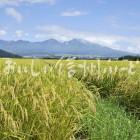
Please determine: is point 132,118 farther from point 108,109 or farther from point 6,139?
point 6,139

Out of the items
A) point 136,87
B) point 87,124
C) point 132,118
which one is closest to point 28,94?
point 87,124

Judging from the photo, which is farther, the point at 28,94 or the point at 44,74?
the point at 44,74

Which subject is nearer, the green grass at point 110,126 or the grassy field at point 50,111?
the grassy field at point 50,111

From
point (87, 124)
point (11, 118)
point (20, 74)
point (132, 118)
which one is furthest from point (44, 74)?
point (132, 118)

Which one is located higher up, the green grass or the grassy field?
the grassy field

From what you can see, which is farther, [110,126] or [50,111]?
[110,126]

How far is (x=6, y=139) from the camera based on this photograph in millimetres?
7727

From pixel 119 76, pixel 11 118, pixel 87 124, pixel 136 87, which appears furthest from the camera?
pixel 119 76

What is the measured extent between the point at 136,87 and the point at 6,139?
5.43 meters

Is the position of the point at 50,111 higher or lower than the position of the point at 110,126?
higher

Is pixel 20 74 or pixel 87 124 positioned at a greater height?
pixel 20 74

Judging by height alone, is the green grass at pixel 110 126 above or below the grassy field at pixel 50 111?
below

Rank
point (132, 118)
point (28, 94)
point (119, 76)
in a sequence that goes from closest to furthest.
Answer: point (28, 94), point (132, 118), point (119, 76)

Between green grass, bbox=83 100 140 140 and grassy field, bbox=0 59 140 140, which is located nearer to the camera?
grassy field, bbox=0 59 140 140
